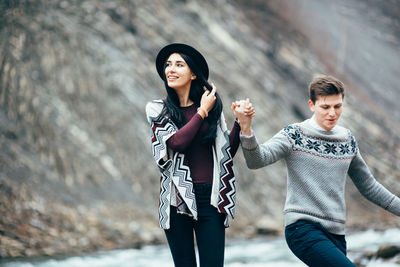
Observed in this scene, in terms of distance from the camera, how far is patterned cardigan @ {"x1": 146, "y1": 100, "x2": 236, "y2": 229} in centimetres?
250

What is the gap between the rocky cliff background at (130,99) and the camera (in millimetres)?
7523

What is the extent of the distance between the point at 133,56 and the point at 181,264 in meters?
7.83

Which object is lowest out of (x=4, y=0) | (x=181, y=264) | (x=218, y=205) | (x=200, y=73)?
(x=181, y=264)

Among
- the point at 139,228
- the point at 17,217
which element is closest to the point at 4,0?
the point at 17,217

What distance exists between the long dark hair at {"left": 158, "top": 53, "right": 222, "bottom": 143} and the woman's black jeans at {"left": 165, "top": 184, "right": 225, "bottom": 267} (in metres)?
0.31

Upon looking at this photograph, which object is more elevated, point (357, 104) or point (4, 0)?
point (4, 0)

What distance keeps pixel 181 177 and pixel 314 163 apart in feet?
2.27

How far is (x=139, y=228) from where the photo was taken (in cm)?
773

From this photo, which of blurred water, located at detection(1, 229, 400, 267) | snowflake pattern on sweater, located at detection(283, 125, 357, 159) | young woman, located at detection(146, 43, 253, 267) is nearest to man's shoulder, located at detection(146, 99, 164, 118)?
young woman, located at detection(146, 43, 253, 267)

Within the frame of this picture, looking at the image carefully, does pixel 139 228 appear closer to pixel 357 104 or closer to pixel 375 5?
pixel 357 104

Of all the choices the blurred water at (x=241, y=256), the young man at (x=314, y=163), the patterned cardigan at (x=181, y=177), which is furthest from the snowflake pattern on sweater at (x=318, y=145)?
the blurred water at (x=241, y=256)

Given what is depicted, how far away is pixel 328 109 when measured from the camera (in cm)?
254

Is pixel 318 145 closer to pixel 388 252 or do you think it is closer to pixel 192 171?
pixel 192 171

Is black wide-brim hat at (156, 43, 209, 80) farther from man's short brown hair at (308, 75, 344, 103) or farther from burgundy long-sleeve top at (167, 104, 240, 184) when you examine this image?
man's short brown hair at (308, 75, 344, 103)
